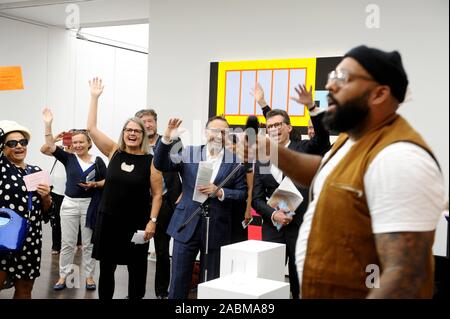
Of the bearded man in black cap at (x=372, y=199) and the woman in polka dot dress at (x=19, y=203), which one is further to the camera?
the woman in polka dot dress at (x=19, y=203)

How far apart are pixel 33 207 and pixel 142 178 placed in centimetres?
75

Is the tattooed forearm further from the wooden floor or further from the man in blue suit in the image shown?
the wooden floor

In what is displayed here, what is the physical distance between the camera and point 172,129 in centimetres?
277

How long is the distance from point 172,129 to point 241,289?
99 cm

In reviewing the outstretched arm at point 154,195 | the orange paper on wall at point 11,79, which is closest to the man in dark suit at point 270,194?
the outstretched arm at point 154,195

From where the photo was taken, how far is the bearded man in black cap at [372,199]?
112 cm

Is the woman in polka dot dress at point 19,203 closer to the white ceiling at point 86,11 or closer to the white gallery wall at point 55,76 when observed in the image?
the white ceiling at point 86,11

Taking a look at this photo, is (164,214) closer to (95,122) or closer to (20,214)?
(95,122)

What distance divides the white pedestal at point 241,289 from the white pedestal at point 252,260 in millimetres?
140

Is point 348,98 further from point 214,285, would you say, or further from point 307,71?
point 307,71

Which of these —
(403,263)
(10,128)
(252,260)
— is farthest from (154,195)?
(403,263)

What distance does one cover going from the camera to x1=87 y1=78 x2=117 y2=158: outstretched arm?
355cm

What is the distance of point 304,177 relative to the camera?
5.35 feet
